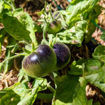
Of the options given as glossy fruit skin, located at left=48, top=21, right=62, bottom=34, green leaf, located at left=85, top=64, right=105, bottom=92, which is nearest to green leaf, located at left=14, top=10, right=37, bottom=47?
glossy fruit skin, located at left=48, top=21, right=62, bottom=34

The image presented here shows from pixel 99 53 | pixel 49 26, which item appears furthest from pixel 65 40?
pixel 99 53

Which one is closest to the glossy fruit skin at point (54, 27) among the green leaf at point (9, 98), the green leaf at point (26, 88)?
the green leaf at point (26, 88)

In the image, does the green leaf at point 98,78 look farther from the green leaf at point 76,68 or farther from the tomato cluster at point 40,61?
the tomato cluster at point 40,61

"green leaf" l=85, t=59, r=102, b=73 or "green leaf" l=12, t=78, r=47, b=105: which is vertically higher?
"green leaf" l=85, t=59, r=102, b=73

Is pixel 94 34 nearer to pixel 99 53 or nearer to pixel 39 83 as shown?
pixel 99 53

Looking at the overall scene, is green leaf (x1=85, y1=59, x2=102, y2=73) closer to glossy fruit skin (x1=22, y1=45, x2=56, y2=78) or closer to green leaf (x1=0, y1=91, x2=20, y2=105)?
glossy fruit skin (x1=22, y1=45, x2=56, y2=78)
